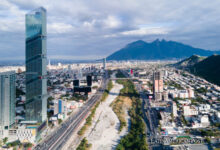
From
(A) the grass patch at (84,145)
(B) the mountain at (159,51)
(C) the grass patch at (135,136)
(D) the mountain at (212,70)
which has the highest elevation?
(B) the mountain at (159,51)

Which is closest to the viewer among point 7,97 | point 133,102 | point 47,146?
point 47,146

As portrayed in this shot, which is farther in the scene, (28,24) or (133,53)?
(133,53)

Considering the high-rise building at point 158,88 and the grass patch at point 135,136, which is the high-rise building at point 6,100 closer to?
the grass patch at point 135,136

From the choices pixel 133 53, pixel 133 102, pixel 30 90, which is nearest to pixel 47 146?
pixel 30 90

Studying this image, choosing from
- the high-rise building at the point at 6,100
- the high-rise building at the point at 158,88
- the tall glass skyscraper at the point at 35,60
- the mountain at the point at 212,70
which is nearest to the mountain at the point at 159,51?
the mountain at the point at 212,70

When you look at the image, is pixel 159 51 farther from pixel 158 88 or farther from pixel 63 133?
pixel 63 133

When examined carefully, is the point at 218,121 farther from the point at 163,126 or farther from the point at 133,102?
the point at 133,102

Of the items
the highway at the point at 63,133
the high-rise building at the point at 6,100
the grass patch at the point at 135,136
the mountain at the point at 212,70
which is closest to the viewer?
the grass patch at the point at 135,136

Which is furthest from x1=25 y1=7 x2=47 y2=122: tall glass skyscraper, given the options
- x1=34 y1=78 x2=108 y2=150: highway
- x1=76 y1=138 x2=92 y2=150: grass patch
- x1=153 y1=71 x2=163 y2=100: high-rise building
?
x1=153 y1=71 x2=163 y2=100: high-rise building
